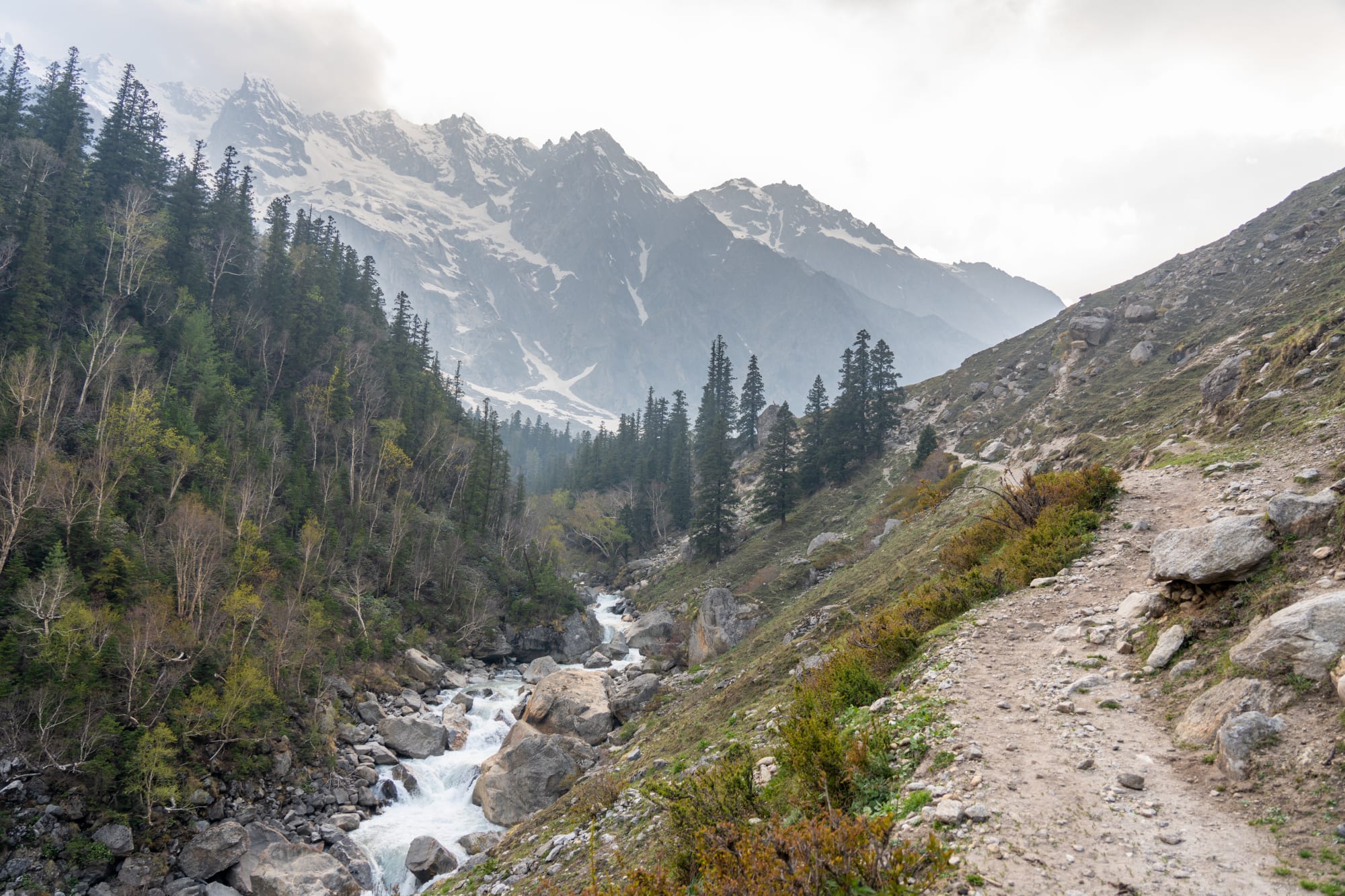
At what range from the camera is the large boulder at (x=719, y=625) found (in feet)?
96.4

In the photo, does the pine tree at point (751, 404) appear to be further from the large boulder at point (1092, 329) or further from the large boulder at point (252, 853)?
the large boulder at point (252, 853)

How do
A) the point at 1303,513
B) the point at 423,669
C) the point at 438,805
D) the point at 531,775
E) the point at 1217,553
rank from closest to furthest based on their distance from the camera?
1. the point at 1303,513
2. the point at 1217,553
3. the point at 531,775
4. the point at 438,805
5. the point at 423,669

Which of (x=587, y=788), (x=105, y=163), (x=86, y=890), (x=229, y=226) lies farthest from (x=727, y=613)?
(x=105, y=163)

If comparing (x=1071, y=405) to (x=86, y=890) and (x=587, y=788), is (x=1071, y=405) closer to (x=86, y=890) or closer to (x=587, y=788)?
(x=587, y=788)

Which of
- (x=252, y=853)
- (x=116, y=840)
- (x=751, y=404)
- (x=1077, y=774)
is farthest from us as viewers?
(x=751, y=404)

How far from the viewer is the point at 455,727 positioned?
2827cm

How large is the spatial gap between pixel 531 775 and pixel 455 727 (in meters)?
10.6

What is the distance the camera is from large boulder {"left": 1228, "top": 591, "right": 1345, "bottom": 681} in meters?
6.17

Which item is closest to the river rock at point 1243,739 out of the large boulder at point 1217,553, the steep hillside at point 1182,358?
the large boulder at point 1217,553

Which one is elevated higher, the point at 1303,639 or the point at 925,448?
the point at 925,448

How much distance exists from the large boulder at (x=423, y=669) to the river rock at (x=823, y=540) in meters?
25.8

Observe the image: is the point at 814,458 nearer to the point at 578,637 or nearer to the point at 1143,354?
the point at 1143,354

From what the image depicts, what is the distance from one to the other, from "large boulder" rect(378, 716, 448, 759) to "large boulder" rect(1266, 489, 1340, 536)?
2977cm

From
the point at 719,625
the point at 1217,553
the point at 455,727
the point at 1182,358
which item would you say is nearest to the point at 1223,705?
the point at 1217,553
